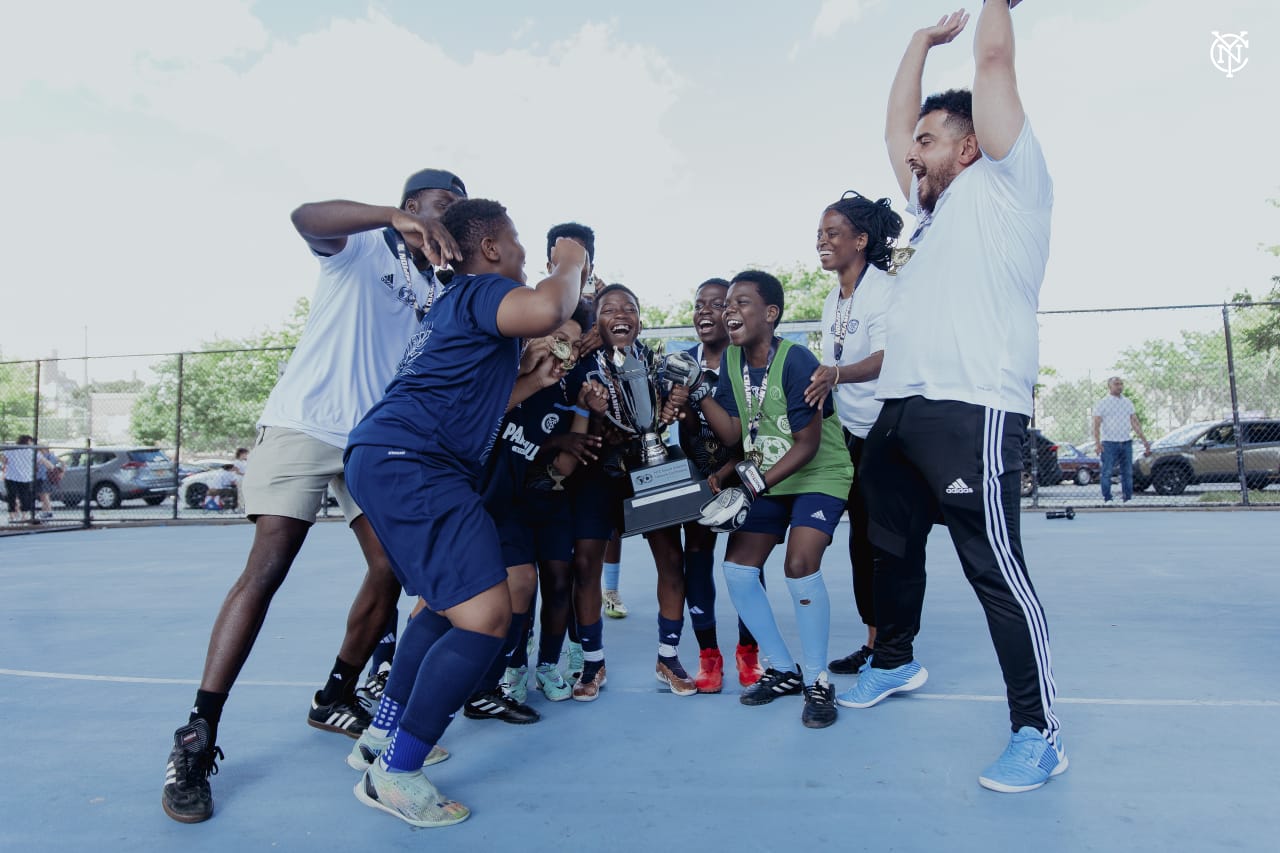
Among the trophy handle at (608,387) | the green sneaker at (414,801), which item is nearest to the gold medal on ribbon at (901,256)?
the trophy handle at (608,387)

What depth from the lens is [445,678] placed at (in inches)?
89.0

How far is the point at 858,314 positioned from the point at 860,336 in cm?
10

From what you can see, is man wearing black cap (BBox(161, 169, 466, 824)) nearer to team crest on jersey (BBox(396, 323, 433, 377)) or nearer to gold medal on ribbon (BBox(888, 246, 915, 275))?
team crest on jersey (BBox(396, 323, 433, 377))

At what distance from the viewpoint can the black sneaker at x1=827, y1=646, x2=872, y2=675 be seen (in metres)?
3.74

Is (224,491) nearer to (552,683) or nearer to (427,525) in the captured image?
(552,683)

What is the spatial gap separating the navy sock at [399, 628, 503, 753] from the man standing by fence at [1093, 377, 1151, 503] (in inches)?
460

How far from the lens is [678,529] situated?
3.67 meters

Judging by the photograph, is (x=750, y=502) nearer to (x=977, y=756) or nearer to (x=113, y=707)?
(x=977, y=756)

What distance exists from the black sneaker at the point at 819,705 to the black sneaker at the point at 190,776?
190 cm

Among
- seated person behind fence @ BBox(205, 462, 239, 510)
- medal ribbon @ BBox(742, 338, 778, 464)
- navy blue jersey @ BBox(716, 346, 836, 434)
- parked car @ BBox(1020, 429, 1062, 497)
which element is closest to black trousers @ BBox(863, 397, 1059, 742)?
navy blue jersey @ BBox(716, 346, 836, 434)

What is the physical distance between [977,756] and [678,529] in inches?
58.9

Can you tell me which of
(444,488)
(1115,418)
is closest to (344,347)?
(444,488)

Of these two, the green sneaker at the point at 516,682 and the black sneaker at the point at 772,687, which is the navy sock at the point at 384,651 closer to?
the green sneaker at the point at 516,682

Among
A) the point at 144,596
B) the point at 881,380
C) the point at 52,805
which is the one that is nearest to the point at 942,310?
the point at 881,380
